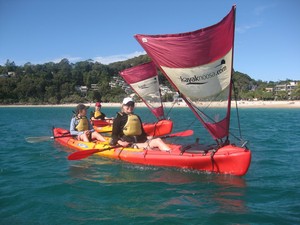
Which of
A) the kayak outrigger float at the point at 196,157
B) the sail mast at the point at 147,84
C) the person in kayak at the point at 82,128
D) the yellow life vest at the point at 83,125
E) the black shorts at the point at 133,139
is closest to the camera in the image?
the kayak outrigger float at the point at 196,157

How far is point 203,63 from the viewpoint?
8039mm

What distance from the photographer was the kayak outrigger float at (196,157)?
771 cm

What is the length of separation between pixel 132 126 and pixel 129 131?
21cm

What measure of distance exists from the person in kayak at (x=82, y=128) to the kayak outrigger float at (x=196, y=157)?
2.41 m

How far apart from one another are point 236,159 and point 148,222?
3226 mm

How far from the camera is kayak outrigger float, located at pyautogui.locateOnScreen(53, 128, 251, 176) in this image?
25.3 feet

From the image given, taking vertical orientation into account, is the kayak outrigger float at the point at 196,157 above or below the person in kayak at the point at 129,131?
below

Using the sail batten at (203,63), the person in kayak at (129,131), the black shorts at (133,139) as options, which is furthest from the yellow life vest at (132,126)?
the sail batten at (203,63)

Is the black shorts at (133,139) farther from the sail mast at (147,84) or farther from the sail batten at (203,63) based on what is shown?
the sail mast at (147,84)

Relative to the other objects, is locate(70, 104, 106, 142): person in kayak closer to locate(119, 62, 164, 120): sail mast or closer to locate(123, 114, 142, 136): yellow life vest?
locate(123, 114, 142, 136): yellow life vest

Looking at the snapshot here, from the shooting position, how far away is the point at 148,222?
5426 mm

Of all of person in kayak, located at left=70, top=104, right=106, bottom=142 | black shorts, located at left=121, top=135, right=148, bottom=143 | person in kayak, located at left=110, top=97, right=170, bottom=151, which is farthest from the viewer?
person in kayak, located at left=70, top=104, right=106, bottom=142

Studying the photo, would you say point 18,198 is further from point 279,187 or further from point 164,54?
point 279,187

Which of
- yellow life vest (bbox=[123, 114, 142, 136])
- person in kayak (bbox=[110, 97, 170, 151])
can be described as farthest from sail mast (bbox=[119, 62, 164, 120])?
yellow life vest (bbox=[123, 114, 142, 136])
